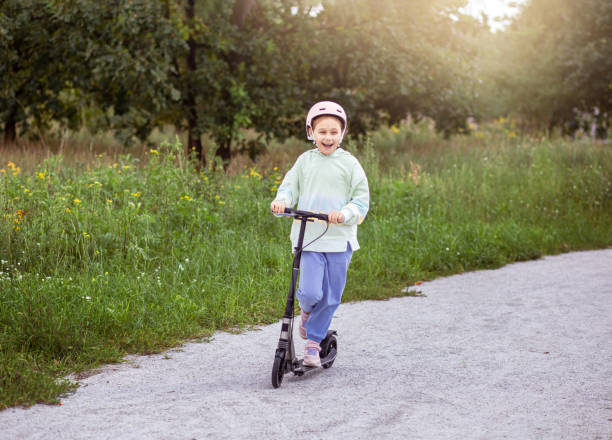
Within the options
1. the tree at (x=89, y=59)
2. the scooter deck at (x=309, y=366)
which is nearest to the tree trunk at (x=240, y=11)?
the tree at (x=89, y=59)

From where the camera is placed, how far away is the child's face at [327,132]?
466 centimetres

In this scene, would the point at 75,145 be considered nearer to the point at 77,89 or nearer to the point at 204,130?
the point at 77,89

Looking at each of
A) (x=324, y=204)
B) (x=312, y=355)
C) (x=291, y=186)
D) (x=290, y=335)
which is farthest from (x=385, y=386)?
(x=291, y=186)

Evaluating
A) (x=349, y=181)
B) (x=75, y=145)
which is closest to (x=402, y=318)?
(x=349, y=181)

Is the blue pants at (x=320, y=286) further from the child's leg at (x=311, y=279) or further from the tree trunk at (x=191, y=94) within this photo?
the tree trunk at (x=191, y=94)

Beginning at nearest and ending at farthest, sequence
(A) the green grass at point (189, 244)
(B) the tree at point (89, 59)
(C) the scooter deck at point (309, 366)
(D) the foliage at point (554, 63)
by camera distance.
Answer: (C) the scooter deck at point (309, 366), (A) the green grass at point (189, 244), (B) the tree at point (89, 59), (D) the foliage at point (554, 63)

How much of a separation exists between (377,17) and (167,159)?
7.64 meters

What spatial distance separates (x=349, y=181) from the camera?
4750 mm

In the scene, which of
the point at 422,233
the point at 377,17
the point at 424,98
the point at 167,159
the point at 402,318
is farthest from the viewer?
the point at 424,98

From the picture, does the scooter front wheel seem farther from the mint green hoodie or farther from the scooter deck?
the mint green hoodie

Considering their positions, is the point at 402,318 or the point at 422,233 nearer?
the point at 402,318

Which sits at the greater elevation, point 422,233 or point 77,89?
point 77,89

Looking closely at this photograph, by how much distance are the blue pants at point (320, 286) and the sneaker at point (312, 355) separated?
6 centimetres

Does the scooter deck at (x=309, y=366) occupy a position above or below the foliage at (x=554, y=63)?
below
